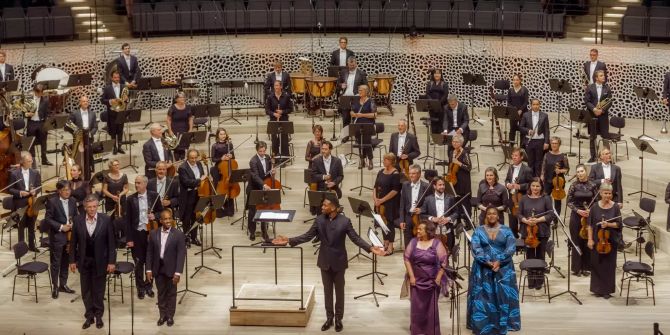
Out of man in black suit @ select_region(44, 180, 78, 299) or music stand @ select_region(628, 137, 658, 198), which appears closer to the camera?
man in black suit @ select_region(44, 180, 78, 299)

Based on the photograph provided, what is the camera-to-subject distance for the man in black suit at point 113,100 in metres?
17.7

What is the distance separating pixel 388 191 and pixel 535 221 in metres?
1.99

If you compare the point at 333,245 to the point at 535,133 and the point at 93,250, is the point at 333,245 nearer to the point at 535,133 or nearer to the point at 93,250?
the point at 93,250

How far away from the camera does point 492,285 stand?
11.6m

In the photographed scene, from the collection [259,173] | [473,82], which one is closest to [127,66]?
[259,173]

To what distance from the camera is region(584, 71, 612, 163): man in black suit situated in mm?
17094

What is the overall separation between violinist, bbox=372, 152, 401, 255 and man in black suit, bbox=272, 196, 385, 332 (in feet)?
6.71

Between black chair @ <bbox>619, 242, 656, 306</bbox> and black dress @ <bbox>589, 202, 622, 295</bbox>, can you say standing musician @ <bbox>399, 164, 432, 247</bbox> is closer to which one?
black dress @ <bbox>589, 202, 622, 295</bbox>

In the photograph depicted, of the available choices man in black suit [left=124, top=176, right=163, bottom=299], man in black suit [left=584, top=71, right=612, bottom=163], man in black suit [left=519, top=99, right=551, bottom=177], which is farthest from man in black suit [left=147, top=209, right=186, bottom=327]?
man in black suit [left=584, top=71, right=612, bottom=163]

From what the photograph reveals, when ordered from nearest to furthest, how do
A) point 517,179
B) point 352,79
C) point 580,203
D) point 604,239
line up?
point 604,239
point 580,203
point 517,179
point 352,79

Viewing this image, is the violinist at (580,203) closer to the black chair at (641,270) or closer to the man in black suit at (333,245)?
the black chair at (641,270)

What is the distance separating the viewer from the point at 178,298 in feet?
42.3

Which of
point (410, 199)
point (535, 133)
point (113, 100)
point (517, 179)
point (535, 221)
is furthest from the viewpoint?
point (113, 100)

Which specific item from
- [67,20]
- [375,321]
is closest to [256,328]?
[375,321]
